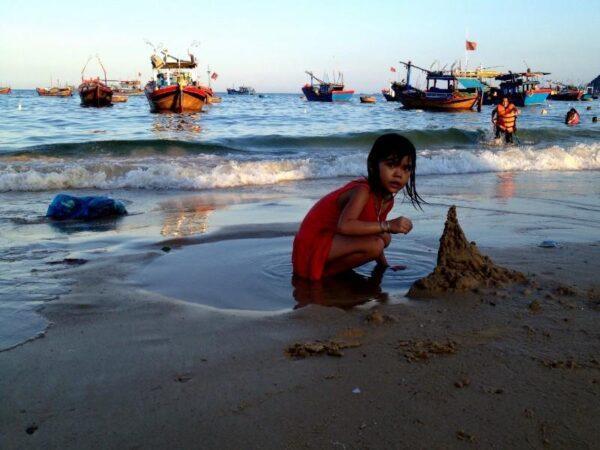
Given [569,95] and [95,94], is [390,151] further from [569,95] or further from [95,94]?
[569,95]

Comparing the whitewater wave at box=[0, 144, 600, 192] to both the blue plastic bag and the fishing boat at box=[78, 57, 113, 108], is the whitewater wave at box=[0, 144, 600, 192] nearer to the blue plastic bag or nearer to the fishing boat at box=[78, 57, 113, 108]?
the blue plastic bag

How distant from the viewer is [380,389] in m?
1.90

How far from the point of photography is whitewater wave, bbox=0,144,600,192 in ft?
29.3

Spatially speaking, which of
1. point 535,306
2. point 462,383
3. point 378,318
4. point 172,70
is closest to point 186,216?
point 378,318

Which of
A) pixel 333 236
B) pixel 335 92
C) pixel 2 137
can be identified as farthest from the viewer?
pixel 335 92

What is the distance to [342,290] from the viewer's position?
3.21m

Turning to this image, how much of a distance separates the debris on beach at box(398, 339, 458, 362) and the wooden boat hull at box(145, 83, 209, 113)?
32474mm

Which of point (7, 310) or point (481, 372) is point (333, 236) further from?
point (7, 310)

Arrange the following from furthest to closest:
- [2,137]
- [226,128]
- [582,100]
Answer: [582,100] → [226,128] → [2,137]

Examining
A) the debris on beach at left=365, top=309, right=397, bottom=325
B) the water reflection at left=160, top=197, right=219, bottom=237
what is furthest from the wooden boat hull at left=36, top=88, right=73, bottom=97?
the debris on beach at left=365, top=309, right=397, bottom=325

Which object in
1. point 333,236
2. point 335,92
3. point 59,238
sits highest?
point 335,92

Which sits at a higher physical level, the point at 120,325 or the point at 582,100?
the point at 582,100

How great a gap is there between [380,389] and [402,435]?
0.29 metres

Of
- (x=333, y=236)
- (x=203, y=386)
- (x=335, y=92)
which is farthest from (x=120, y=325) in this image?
(x=335, y=92)
